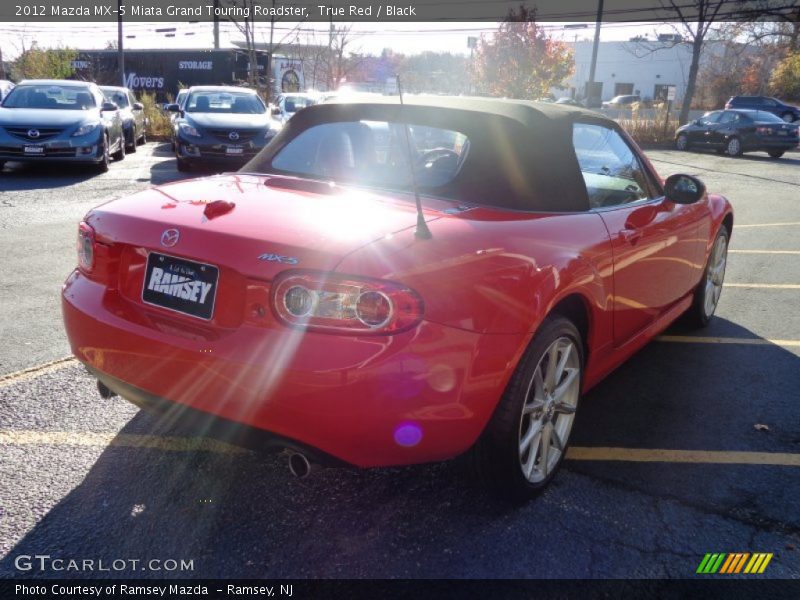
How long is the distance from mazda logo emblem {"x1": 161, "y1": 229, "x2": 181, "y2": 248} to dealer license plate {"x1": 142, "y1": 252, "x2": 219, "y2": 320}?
5 cm

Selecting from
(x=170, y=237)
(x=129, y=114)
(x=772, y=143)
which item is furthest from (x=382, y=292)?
(x=772, y=143)

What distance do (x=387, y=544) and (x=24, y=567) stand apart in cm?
122

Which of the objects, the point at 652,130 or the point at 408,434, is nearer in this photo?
the point at 408,434

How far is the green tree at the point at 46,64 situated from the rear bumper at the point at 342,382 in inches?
1407

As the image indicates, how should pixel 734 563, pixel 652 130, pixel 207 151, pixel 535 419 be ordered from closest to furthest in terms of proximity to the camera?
pixel 734 563 → pixel 535 419 → pixel 207 151 → pixel 652 130

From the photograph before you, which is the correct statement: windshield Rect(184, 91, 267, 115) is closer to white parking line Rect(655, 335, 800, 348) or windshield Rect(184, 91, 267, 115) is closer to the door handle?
white parking line Rect(655, 335, 800, 348)

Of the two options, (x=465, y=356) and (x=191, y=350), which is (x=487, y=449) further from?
(x=191, y=350)

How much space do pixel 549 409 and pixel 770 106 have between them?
3871 centimetres

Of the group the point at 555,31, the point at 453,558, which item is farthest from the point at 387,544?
the point at 555,31


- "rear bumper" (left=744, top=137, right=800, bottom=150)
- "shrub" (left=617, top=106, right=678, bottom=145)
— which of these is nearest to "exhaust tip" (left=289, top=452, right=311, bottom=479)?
"rear bumper" (left=744, top=137, right=800, bottom=150)

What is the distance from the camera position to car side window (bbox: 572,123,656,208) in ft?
12.4

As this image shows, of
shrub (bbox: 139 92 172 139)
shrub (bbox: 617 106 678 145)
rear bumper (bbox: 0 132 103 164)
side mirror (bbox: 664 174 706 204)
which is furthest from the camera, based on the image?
shrub (bbox: 617 106 678 145)

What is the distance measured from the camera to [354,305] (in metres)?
2.38

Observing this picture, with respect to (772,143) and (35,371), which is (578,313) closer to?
(35,371)
